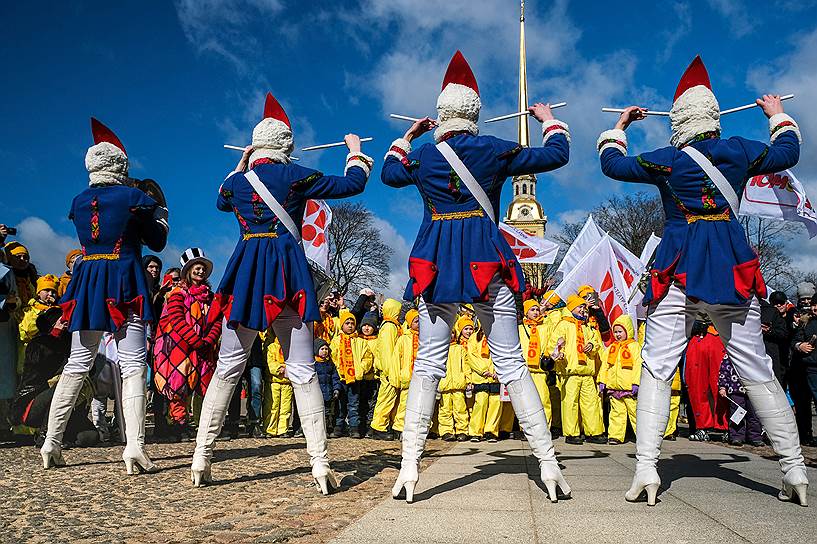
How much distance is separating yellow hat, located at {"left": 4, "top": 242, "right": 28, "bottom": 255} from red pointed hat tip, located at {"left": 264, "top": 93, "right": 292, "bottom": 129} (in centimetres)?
406

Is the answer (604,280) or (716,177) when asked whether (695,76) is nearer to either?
(716,177)

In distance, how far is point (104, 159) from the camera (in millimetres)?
5371

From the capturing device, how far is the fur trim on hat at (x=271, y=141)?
473 centimetres

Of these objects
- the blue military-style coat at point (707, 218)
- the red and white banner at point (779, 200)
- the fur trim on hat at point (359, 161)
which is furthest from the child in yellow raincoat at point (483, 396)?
the blue military-style coat at point (707, 218)

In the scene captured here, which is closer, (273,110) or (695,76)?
(695,76)

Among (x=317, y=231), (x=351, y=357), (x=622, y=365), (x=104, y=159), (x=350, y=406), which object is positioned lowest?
(x=350, y=406)

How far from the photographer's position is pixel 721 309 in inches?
158

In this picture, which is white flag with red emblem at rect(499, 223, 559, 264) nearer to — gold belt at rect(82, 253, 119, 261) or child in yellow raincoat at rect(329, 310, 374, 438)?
child in yellow raincoat at rect(329, 310, 374, 438)

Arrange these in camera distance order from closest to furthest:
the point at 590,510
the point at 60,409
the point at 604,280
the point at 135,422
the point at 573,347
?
the point at 590,510 < the point at 135,422 < the point at 60,409 < the point at 573,347 < the point at 604,280

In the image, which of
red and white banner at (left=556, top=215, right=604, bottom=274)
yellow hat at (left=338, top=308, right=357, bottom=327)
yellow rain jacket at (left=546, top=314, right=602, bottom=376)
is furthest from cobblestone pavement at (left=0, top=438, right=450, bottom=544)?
red and white banner at (left=556, top=215, right=604, bottom=274)

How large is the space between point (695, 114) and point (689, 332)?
4.38 ft

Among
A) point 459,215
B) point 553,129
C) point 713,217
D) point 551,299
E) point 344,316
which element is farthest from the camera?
point 551,299

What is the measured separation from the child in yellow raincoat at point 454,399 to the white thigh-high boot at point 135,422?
4256mm

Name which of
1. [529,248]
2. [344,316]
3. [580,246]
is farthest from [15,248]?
[580,246]
